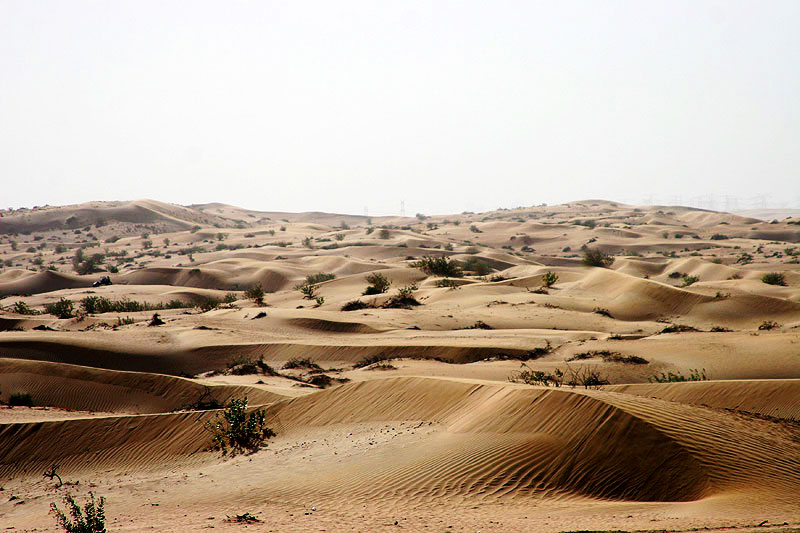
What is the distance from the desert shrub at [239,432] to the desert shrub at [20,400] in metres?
4.46

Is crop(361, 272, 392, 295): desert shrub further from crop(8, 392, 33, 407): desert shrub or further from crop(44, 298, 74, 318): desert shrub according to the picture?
crop(8, 392, 33, 407): desert shrub

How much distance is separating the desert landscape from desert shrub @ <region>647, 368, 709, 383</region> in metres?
0.11

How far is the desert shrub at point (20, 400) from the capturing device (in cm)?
1172

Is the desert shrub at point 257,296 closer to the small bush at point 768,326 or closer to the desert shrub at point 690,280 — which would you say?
the small bush at point 768,326

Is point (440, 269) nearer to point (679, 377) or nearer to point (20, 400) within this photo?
point (679, 377)

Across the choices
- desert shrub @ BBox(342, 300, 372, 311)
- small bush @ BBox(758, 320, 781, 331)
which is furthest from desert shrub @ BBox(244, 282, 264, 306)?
small bush @ BBox(758, 320, 781, 331)

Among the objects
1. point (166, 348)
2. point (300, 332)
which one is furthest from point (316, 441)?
point (300, 332)

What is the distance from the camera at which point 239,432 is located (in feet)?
30.1

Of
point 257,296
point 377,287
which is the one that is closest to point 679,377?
point 377,287

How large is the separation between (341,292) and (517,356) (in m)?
14.0

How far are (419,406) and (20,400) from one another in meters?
7.45

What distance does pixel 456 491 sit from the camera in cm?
676

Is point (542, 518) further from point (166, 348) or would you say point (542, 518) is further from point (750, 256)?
point (750, 256)

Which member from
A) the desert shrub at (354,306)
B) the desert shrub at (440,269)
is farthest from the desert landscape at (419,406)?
the desert shrub at (440,269)
